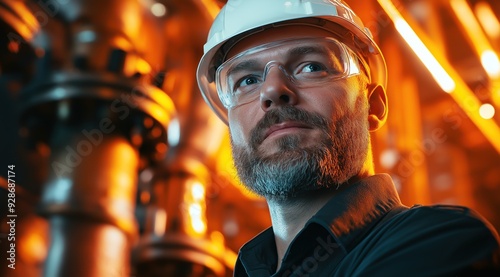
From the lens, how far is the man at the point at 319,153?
0.95m

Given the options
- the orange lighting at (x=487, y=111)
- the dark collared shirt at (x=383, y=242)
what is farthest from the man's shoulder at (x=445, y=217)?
the orange lighting at (x=487, y=111)

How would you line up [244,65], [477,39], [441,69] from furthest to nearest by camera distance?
[477,39] → [441,69] → [244,65]

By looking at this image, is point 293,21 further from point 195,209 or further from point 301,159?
point 195,209

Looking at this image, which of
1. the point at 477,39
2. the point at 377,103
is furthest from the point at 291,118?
the point at 477,39

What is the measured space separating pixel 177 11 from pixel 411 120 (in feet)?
8.27

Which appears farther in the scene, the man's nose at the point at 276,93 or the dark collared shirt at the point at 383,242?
the man's nose at the point at 276,93

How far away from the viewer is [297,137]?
1.33 metres

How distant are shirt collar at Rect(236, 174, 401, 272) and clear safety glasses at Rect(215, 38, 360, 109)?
0.93 ft

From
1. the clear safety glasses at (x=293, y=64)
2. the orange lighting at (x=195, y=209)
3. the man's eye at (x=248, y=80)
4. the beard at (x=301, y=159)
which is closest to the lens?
the beard at (x=301, y=159)

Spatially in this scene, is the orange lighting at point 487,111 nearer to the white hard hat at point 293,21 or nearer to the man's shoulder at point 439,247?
the white hard hat at point 293,21

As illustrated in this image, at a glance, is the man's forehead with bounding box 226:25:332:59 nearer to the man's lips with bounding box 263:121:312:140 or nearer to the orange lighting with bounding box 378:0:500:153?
the man's lips with bounding box 263:121:312:140

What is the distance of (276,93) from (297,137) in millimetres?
117

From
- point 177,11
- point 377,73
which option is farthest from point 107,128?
point 377,73

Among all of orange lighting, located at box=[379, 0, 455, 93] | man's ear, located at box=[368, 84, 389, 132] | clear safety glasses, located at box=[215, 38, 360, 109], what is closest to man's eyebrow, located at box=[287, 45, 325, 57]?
clear safety glasses, located at box=[215, 38, 360, 109]
